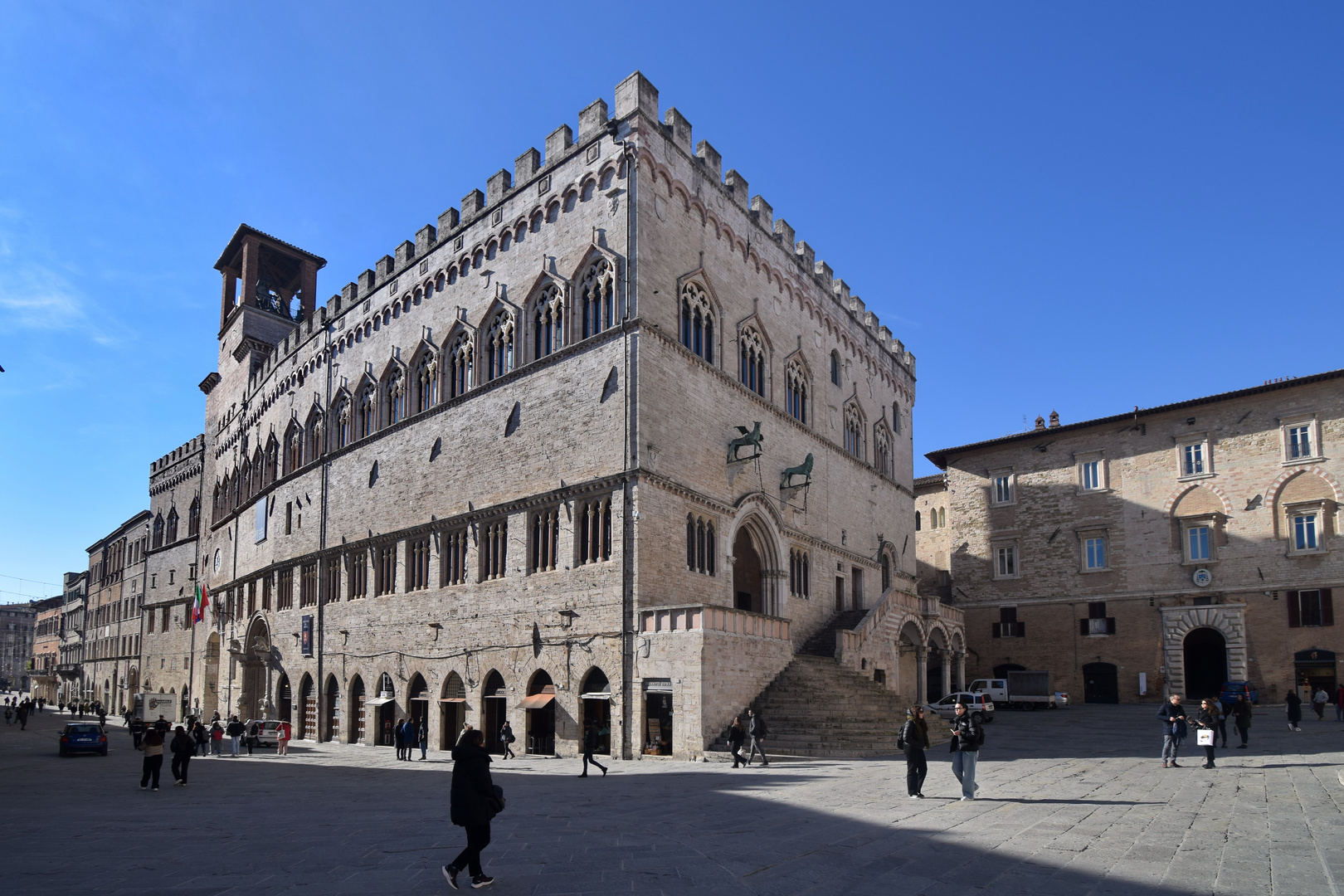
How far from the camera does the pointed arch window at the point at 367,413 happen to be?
36.2 metres

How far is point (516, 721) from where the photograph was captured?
87.0 ft

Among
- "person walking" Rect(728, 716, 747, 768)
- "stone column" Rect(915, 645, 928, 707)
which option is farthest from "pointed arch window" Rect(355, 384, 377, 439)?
"stone column" Rect(915, 645, 928, 707)

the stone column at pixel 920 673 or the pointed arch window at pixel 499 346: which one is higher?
the pointed arch window at pixel 499 346

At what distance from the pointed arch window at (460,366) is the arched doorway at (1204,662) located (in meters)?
31.3

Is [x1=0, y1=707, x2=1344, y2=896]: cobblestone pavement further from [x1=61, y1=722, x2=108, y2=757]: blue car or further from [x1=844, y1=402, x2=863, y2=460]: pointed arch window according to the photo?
[x1=844, y1=402, x2=863, y2=460]: pointed arch window

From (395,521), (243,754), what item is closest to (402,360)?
(395,521)

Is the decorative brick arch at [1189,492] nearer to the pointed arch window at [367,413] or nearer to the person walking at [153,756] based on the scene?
the pointed arch window at [367,413]

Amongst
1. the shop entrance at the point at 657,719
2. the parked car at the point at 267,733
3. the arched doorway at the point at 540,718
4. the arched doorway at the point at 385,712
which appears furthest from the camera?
the arched doorway at the point at 385,712

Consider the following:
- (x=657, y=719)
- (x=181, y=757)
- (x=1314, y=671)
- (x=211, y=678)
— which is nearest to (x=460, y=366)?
(x=657, y=719)

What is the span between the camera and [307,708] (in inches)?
1479

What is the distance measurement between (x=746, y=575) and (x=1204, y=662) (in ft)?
74.2

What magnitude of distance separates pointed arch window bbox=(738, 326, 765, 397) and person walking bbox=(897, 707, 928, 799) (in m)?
17.3

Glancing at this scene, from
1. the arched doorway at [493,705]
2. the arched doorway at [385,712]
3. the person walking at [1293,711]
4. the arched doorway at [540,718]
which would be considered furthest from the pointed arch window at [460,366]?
the person walking at [1293,711]

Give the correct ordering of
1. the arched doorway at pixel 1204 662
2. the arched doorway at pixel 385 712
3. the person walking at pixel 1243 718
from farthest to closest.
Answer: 1. the arched doorway at pixel 1204 662
2. the arched doorway at pixel 385 712
3. the person walking at pixel 1243 718
